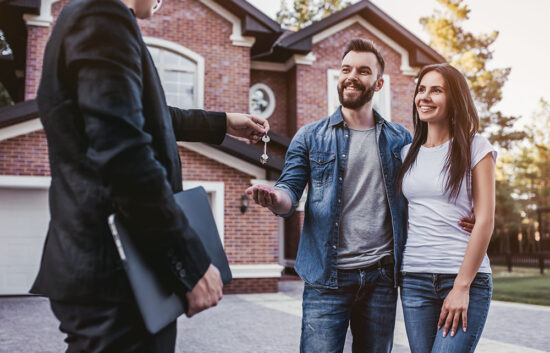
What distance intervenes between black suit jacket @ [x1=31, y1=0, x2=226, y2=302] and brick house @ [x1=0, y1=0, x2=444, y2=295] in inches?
352

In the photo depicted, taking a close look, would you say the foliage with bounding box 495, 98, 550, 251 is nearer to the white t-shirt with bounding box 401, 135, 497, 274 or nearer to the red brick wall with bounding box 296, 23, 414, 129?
the red brick wall with bounding box 296, 23, 414, 129

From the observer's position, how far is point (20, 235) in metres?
11.0

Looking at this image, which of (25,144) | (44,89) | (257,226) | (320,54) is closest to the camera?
(44,89)

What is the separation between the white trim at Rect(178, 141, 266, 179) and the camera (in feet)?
38.4

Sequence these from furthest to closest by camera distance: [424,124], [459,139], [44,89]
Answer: [424,124], [459,139], [44,89]

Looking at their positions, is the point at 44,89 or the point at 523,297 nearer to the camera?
the point at 44,89

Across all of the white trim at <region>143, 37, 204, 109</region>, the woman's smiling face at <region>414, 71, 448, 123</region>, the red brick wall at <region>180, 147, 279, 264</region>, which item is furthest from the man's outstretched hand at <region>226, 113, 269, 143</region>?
the white trim at <region>143, 37, 204, 109</region>

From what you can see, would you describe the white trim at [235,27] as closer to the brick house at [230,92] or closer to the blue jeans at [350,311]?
the brick house at [230,92]

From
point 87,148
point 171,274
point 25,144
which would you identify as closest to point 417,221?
point 171,274

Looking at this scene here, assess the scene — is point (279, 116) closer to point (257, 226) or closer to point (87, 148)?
point (257, 226)

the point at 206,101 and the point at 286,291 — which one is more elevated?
the point at 206,101

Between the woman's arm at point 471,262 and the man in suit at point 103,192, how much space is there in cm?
136

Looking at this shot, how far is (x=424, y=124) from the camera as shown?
2928 mm

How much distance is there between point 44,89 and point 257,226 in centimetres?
1034
